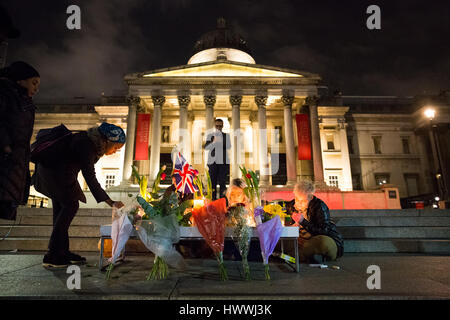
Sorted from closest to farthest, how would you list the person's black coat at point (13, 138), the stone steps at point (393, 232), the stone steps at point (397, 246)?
the person's black coat at point (13, 138)
the stone steps at point (397, 246)
the stone steps at point (393, 232)

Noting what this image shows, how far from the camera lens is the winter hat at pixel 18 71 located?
→ 2660 mm

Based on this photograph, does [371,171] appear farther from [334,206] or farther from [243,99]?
[243,99]

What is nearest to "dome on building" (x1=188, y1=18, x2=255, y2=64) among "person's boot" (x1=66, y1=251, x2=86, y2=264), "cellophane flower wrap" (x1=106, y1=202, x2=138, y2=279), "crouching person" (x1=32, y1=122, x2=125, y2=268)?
"crouching person" (x1=32, y1=122, x2=125, y2=268)

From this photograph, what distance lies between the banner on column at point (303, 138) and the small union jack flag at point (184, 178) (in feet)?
59.1

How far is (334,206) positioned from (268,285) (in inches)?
689

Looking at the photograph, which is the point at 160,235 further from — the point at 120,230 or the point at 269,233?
the point at 269,233

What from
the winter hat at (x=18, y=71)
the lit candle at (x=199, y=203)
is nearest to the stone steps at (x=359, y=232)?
the lit candle at (x=199, y=203)

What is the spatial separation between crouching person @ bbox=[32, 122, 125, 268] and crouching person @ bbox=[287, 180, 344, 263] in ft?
9.56

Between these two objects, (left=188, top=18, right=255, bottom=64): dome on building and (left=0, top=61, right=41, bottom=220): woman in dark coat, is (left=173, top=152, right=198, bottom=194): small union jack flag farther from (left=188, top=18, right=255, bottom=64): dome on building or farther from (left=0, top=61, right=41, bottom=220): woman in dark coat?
(left=188, top=18, right=255, bottom=64): dome on building

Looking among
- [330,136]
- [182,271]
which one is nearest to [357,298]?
[182,271]

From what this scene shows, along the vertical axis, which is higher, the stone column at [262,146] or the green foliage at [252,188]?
the stone column at [262,146]

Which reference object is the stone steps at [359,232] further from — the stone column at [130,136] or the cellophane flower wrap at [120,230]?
the stone column at [130,136]

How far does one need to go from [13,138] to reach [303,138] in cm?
2061

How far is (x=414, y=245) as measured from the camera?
607 centimetres
